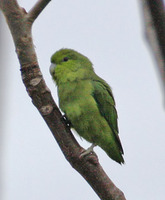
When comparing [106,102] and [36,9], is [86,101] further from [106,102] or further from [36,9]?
[36,9]

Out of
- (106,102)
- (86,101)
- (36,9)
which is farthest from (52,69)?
(36,9)

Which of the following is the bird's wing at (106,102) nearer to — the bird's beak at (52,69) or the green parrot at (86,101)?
the green parrot at (86,101)

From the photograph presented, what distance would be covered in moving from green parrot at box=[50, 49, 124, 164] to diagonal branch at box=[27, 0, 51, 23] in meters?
1.73

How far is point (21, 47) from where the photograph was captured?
2.49 m

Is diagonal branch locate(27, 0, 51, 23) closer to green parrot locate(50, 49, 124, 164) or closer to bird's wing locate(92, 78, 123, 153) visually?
green parrot locate(50, 49, 124, 164)

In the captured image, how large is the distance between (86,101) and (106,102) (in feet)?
1.19

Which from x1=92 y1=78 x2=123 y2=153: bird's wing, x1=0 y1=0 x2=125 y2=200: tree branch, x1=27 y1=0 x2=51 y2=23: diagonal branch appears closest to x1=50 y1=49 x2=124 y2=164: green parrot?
x1=92 y1=78 x2=123 y2=153: bird's wing

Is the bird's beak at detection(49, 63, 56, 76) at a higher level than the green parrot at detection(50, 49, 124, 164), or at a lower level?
higher

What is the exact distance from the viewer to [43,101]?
2674 millimetres

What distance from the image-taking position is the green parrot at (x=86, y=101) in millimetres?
4125

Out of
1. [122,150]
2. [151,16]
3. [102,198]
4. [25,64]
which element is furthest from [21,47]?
[122,150]

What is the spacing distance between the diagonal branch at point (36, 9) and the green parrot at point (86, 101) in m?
1.73

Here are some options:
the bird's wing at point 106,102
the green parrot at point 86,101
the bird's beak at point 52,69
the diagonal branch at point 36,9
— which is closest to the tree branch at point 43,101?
the diagonal branch at point 36,9

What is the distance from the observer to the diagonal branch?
2457 millimetres
